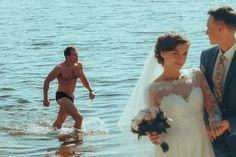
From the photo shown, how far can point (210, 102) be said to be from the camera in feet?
18.6

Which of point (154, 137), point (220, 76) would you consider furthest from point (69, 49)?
point (220, 76)

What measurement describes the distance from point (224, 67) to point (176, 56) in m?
0.37

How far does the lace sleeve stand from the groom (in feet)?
0.13

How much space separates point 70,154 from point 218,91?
6600 millimetres

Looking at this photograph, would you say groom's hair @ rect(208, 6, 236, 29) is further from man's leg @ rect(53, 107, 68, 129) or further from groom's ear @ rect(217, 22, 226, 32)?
man's leg @ rect(53, 107, 68, 129)

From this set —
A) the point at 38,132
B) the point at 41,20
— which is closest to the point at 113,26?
the point at 41,20

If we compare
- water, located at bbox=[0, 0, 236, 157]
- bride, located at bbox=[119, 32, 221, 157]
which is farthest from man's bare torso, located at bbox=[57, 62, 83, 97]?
bride, located at bbox=[119, 32, 221, 157]

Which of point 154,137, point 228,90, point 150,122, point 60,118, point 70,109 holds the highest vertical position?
point 228,90

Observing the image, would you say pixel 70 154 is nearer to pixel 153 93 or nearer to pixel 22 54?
pixel 153 93

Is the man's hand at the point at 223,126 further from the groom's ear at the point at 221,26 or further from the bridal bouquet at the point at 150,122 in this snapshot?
the groom's ear at the point at 221,26

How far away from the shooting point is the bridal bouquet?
18.3 feet

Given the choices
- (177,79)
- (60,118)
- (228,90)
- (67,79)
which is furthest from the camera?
(60,118)

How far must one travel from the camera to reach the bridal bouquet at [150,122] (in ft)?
18.3

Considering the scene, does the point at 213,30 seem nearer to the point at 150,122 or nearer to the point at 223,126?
the point at 223,126
